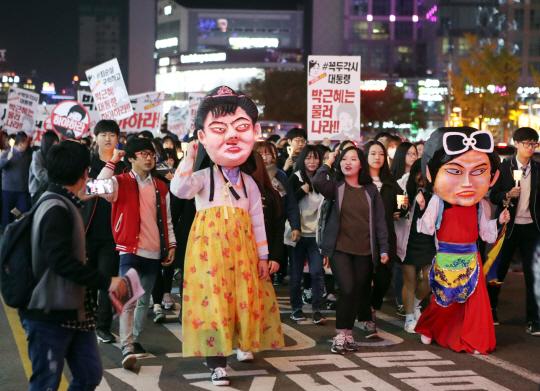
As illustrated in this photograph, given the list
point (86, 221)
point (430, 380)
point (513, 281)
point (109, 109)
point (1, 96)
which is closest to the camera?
point (430, 380)

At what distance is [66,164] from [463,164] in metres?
4.06

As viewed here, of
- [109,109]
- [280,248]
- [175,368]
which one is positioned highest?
[109,109]

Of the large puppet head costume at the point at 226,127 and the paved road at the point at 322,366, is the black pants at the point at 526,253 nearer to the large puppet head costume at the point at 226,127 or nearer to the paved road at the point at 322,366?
the paved road at the point at 322,366

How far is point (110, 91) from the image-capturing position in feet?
40.4

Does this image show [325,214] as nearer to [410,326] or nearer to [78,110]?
[410,326]

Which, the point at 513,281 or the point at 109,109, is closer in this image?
the point at 513,281

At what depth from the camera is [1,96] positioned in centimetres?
11062

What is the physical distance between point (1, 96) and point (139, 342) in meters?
113

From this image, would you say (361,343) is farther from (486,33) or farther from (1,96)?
(1,96)

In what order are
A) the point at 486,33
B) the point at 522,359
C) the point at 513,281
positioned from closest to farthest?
the point at 522,359, the point at 513,281, the point at 486,33

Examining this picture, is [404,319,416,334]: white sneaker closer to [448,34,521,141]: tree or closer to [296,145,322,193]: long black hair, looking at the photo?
[296,145,322,193]: long black hair

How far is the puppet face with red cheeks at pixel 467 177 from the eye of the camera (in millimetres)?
6688

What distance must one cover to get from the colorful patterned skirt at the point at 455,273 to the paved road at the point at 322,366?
520 mm

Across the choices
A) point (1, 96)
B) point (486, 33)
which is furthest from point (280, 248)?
point (1, 96)
